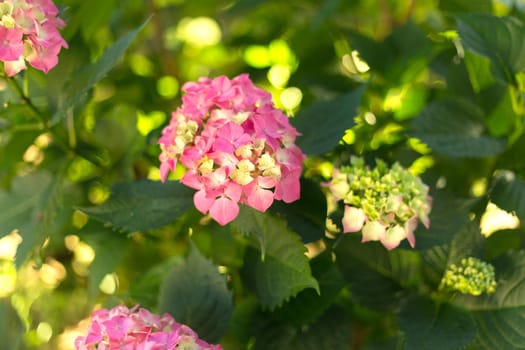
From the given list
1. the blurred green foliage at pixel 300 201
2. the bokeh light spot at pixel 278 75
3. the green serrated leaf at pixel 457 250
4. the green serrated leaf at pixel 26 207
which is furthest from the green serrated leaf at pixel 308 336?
the bokeh light spot at pixel 278 75

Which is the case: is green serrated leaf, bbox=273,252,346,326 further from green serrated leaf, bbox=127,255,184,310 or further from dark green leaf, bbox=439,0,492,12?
dark green leaf, bbox=439,0,492,12

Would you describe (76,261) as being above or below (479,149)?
below

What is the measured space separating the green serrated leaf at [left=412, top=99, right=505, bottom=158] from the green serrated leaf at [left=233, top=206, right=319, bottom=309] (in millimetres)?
197

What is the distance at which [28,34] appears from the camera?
0.56m

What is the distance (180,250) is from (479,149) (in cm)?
35

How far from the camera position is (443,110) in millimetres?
727

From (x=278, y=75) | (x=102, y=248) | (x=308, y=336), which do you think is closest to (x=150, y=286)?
(x=102, y=248)

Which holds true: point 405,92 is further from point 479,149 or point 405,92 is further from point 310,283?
point 310,283

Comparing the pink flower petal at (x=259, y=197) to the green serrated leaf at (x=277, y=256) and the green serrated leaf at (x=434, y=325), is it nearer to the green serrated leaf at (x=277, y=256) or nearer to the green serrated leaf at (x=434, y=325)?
the green serrated leaf at (x=277, y=256)

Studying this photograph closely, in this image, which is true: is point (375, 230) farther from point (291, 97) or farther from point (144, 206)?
point (291, 97)

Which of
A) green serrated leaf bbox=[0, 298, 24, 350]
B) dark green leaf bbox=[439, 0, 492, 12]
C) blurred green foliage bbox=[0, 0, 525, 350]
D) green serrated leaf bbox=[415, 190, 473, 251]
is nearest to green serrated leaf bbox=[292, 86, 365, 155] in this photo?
blurred green foliage bbox=[0, 0, 525, 350]

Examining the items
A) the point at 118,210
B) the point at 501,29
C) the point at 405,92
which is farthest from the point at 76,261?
the point at 501,29

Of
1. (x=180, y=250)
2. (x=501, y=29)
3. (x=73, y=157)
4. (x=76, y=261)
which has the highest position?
(x=501, y=29)

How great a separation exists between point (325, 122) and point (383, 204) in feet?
0.44
